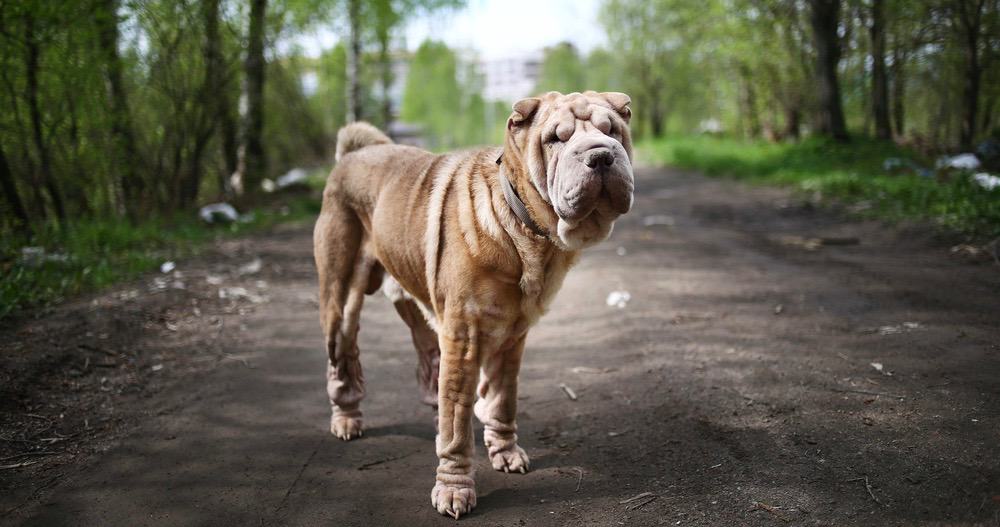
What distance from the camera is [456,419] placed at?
337 centimetres

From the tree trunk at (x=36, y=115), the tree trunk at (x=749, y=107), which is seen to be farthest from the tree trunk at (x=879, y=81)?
the tree trunk at (x=36, y=115)

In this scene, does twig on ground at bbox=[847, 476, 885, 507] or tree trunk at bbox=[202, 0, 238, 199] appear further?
tree trunk at bbox=[202, 0, 238, 199]

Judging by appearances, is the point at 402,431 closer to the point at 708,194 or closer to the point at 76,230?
the point at 76,230

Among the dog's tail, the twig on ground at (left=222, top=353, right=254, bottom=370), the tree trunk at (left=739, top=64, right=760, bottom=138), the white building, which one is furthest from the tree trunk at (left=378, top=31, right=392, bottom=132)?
the white building

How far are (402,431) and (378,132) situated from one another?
1.99 meters

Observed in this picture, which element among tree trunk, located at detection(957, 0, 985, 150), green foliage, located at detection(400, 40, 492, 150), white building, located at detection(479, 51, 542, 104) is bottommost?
tree trunk, located at detection(957, 0, 985, 150)

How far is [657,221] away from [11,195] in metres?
8.55

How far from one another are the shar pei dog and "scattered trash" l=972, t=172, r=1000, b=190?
280 inches

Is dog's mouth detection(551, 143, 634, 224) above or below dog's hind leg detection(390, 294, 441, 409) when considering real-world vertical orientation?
above

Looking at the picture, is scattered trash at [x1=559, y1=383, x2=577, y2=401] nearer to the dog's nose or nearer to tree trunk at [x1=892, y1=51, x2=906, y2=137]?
the dog's nose

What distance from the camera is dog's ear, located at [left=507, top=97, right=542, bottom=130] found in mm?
3010

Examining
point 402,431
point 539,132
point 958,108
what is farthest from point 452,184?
point 958,108

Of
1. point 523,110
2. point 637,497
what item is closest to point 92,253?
point 523,110

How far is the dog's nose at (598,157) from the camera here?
2637mm
